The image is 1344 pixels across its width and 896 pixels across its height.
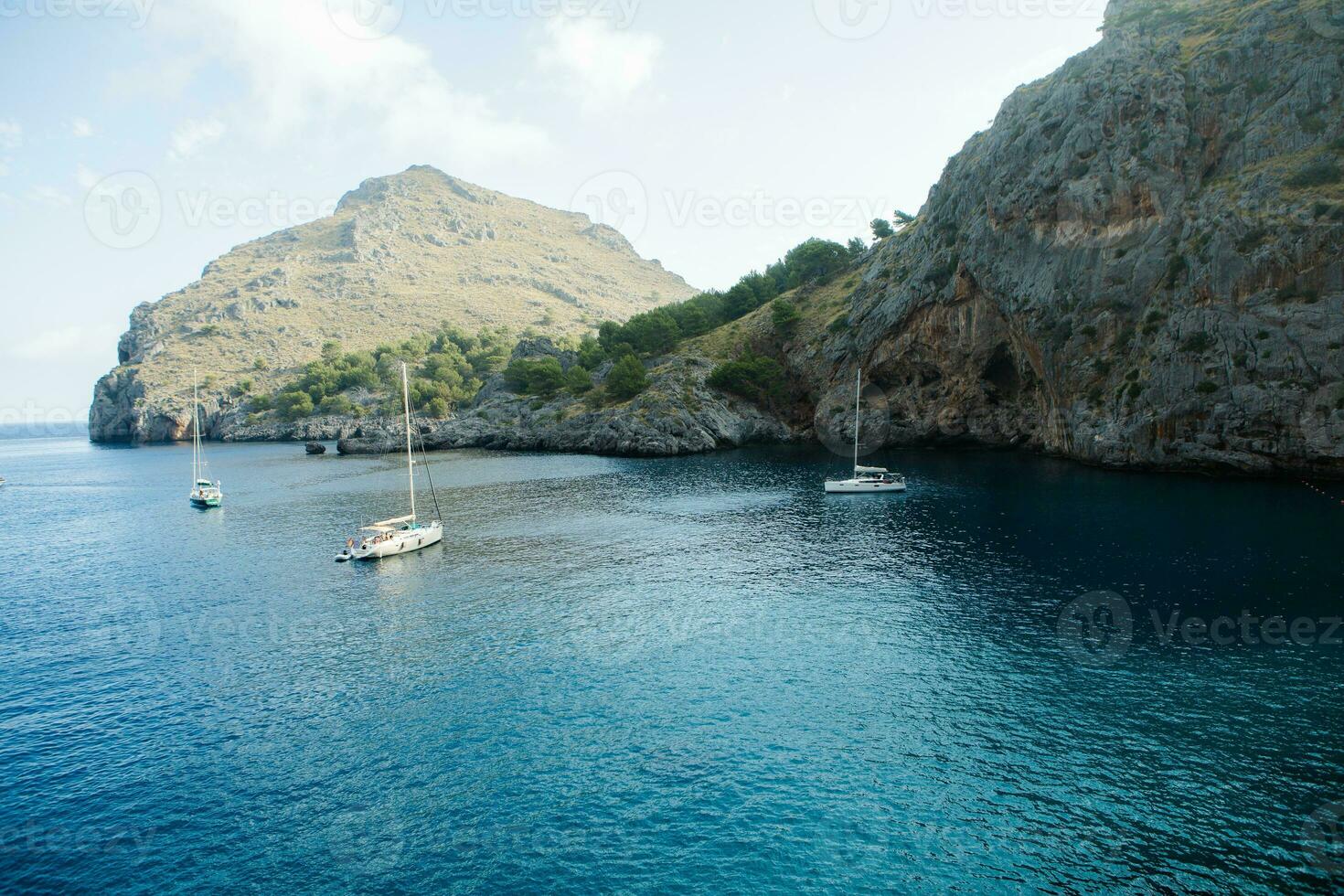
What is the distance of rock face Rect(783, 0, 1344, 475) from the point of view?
70188 millimetres

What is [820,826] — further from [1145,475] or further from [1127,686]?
[1145,475]

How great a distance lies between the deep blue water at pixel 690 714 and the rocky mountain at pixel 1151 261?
17.2m

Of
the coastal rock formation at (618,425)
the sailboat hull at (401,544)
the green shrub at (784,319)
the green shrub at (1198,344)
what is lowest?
the sailboat hull at (401,544)

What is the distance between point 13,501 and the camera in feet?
314

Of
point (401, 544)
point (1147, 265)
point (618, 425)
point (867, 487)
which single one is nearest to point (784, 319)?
point (618, 425)

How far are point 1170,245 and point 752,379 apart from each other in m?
75.2

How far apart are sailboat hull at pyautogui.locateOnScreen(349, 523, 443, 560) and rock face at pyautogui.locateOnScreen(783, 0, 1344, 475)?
82.5 meters

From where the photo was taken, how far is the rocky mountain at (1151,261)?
232 ft

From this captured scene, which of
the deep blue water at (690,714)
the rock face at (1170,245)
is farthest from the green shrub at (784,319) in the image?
the deep blue water at (690,714)

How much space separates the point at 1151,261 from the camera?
81938 mm

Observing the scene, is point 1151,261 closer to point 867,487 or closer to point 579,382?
point 867,487

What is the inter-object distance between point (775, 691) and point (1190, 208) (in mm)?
85692

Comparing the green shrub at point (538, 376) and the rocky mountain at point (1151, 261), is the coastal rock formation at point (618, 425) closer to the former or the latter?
the green shrub at point (538, 376)

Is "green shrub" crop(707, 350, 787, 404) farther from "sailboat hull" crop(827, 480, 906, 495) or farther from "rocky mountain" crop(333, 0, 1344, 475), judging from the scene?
"sailboat hull" crop(827, 480, 906, 495)
